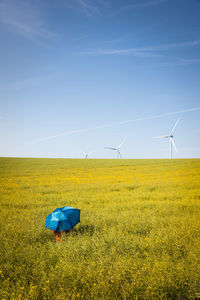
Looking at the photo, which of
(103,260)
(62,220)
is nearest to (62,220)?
(62,220)

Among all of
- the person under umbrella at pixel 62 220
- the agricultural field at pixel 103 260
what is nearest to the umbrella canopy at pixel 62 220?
the person under umbrella at pixel 62 220

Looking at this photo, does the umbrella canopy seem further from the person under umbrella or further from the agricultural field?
the agricultural field

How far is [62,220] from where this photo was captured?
5.35m

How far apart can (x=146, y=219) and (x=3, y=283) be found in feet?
18.2

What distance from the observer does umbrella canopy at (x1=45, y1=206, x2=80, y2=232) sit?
5289mm

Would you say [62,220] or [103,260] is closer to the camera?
[103,260]

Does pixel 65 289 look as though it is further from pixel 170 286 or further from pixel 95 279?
pixel 170 286

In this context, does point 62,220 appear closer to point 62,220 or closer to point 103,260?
point 62,220

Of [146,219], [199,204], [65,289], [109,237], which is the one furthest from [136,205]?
[65,289]

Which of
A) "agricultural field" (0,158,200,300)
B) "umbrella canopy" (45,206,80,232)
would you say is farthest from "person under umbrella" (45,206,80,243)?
"agricultural field" (0,158,200,300)

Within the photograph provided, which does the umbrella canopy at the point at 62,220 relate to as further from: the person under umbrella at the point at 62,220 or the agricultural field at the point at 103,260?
the agricultural field at the point at 103,260

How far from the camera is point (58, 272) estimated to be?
4.23 meters

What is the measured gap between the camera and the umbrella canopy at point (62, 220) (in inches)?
208

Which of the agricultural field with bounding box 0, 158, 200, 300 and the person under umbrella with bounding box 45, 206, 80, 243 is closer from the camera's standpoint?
the agricultural field with bounding box 0, 158, 200, 300
